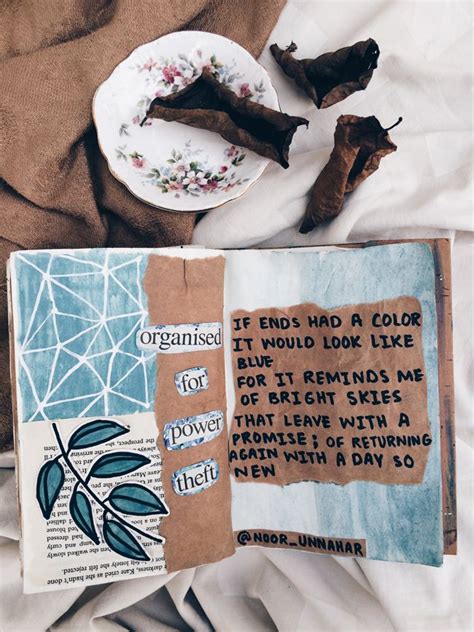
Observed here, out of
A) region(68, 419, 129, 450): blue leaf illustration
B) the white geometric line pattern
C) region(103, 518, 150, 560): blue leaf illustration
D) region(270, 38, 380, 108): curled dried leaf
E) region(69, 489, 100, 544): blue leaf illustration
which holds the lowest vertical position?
region(103, 518, 150, 560): blue leaf illustration

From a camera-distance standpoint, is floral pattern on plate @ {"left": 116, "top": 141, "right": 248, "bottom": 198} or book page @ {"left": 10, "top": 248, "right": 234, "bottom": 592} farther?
floral pattern on plate @ {"left": 116, "top": 141, "right": 248, "bottom": 198}

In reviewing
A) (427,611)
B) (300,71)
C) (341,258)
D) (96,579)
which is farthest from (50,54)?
(427,611)

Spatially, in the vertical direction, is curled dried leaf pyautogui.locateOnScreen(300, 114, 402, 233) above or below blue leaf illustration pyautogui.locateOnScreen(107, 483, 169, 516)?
above

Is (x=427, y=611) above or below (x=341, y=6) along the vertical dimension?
below

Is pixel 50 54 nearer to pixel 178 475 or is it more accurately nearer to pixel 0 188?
pixel 0 188

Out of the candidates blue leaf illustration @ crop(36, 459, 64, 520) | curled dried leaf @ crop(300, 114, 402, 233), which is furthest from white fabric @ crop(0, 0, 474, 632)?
blue leaf illustration @ crop(36, 459, 64, 520)

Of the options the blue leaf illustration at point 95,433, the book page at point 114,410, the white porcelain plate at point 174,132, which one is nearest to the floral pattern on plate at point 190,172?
the white porcelain plate at point 174,132

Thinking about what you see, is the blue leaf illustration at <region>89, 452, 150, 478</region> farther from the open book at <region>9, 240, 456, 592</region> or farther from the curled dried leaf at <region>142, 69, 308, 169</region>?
the curled dried leaf at <region>142, 69, 308, 169</region>

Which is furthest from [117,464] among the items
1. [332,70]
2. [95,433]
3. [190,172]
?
[332,70]
